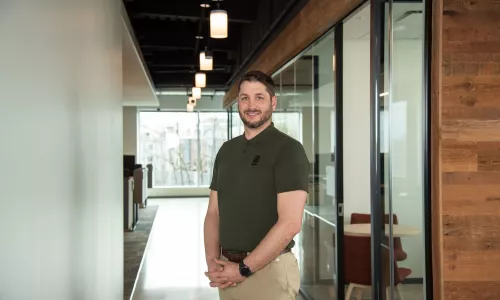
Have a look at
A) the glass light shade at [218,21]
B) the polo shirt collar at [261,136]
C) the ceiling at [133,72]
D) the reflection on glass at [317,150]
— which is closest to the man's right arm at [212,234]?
the polo shirt collar at [261,136]

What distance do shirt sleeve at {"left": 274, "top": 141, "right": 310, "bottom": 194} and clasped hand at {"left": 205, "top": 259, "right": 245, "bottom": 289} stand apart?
0.37 meters

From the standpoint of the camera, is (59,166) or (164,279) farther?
(164,279)

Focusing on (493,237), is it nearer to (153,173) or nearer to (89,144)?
(89,144)

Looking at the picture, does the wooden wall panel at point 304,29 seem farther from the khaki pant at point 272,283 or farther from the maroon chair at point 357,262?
the khaki pant at point 272,283

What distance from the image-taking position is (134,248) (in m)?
8.10

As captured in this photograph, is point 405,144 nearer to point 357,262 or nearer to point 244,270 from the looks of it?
point 244,270

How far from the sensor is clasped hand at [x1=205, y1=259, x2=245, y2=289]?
2.12 metres

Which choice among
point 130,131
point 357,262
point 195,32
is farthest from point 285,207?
point 130,131

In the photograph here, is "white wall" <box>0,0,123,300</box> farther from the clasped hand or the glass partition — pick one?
the glass partition

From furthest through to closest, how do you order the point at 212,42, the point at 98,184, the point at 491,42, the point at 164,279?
the point at 212,42
the point at 164,279
the point at 98,184
the point at 491,42

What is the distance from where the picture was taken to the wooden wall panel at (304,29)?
381cm

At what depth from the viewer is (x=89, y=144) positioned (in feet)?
9.19

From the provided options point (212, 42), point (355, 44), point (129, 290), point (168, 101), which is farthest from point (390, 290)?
point (168, 101)

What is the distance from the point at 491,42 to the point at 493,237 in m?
0.90
